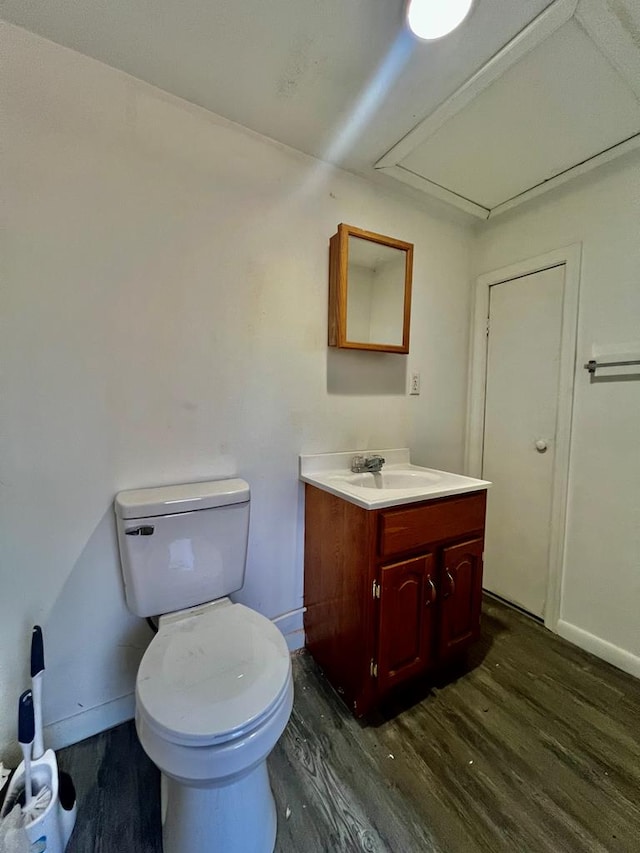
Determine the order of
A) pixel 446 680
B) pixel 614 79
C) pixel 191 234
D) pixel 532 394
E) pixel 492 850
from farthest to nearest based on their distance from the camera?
1. pixel 532 394
2. pixel 446 680
3. pixel 191 234
4. pixel 614 79
5. pixel 492 850

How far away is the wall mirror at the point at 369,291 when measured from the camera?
1468 millimetres

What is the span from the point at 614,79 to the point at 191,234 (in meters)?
1.47

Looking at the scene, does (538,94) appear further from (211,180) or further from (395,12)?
(211,180)

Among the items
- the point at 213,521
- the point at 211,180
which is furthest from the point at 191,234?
the point at 213,521

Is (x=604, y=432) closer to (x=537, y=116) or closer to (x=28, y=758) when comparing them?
(x=537, y=116)

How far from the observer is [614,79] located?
1.08 m

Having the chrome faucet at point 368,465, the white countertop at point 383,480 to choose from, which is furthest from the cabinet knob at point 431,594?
the chrome faucet at point 368,465

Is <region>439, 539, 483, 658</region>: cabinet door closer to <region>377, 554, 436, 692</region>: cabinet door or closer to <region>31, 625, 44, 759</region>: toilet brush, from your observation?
<region>377, 554, 436, 692</region>: cabinet door

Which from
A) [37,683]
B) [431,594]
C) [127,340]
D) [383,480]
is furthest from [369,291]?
[37,683]

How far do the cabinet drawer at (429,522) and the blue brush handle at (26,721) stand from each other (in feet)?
3.26

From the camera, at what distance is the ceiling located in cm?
91

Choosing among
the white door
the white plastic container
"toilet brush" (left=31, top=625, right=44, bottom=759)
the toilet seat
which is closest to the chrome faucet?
the toilet seat

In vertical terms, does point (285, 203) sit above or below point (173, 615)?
above

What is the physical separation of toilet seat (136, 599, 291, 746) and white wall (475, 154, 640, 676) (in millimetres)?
1494
